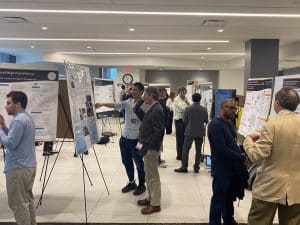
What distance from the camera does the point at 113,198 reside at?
4.78m

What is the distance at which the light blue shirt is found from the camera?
3.16 m

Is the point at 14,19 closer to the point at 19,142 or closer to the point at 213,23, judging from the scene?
the point at 213,23

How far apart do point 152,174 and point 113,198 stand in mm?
963

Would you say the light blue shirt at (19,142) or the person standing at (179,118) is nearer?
the light blue shirt at (19,142)

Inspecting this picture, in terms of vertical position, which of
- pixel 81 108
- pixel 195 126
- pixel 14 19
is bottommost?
pixel 195 126

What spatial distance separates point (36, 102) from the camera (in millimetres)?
4121

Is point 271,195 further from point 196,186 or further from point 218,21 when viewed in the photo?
point 218,21

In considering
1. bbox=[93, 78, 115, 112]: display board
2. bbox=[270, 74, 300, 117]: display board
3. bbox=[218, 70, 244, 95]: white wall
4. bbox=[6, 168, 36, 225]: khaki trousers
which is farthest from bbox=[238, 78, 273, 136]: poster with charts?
bbox=[218, 70, 244, 95]: white wall

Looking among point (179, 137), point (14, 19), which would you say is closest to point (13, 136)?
point (179, 137)

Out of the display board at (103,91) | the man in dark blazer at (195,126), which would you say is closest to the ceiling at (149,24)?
the display board at (103,91)

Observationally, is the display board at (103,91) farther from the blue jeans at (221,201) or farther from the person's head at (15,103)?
the blue jeans at (221,201)

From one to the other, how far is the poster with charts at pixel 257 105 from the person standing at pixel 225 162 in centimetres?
67

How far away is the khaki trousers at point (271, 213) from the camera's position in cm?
256

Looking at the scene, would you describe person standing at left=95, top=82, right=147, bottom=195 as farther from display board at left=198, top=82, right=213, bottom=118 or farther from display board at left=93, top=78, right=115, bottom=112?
display board at left=93, top=78, right=115, bottom=112
